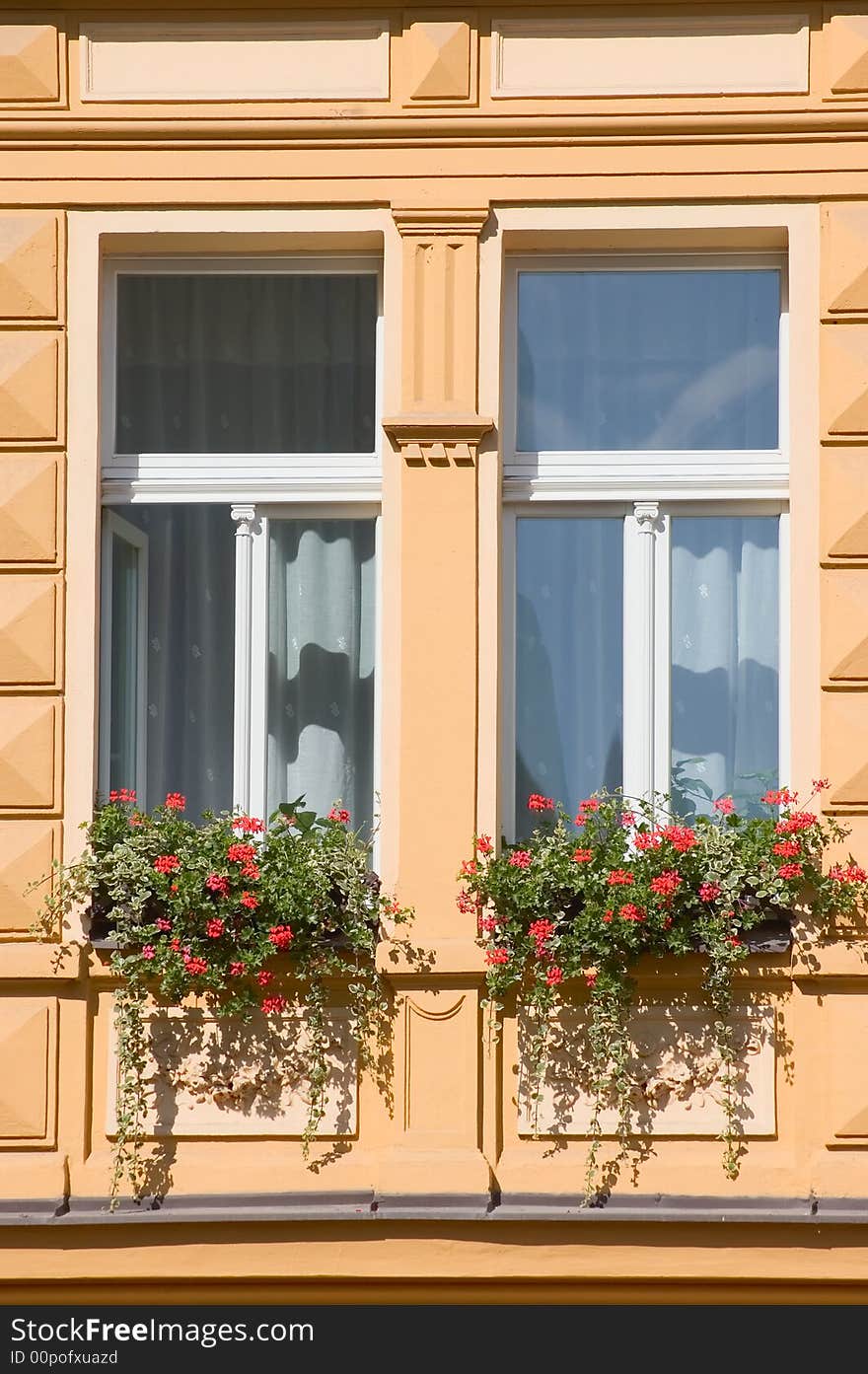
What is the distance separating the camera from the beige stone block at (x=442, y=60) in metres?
5.56

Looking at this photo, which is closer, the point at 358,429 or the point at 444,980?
the point at 444,980

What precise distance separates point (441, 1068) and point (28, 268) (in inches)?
133

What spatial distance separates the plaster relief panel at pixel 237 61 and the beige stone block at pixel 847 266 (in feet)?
5.84

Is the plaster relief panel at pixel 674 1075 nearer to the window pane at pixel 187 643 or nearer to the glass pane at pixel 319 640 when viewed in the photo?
the glass pane at pixel 319 640

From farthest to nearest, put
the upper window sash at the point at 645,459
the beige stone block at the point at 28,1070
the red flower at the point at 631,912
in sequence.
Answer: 1. the upper window sash at the point at 645,459
2. the beige stone block at the point at 28,1070
3. the red flower at the point at 631,912

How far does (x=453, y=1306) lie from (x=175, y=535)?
311 centimetres

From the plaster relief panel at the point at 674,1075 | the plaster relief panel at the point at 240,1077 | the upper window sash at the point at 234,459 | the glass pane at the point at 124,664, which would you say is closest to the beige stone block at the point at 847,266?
the upper window sash at the point at 234,459

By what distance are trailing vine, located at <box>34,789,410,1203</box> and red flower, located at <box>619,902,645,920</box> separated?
80 centimetres

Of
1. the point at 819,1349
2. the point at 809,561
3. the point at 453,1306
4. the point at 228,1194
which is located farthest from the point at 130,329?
the point at 819,1349

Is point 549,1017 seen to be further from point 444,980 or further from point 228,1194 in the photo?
point 228,1194

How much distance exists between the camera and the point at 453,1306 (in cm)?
545

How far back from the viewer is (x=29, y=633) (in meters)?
5.56

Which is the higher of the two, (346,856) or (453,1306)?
(346,856)

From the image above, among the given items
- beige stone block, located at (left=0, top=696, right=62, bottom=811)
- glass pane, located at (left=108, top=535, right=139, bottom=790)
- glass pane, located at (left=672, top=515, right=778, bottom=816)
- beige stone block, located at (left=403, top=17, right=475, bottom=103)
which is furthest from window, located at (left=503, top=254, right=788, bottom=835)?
beige stone block, located at (left=0, top=696, right=62, bottom=811)
